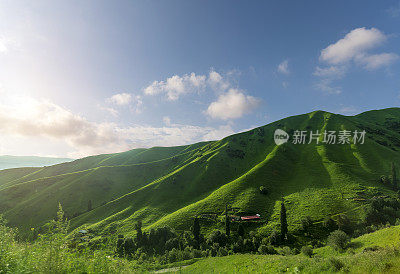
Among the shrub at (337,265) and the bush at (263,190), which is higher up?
the shrub at (337,265)

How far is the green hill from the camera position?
7544 centimetres

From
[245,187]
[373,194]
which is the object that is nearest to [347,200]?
[373,194]

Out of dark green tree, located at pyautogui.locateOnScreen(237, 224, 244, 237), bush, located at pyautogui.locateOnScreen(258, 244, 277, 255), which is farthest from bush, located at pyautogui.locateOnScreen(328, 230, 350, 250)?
dark green tree, located at pyautogui.locateOnScreen(237, 224, 244, 237)

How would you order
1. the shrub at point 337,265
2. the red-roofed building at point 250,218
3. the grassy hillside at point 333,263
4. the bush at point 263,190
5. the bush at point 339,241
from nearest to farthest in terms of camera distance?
the grassy hillside at point 333,263, the shrub at point 337,265, the bush at point 339,241, the red-roofed building at point 250,218, the bush at point 263,190

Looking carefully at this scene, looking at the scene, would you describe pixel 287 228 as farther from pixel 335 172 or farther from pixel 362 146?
pixel 362 146

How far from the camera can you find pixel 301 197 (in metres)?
79.2

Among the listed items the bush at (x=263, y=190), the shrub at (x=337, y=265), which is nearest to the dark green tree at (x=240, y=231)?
the bush at (x=263, y=190)

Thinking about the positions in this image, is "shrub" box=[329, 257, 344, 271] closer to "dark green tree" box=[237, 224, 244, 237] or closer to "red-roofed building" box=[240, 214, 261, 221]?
"dark green tree" box=[237, 224, 244, 237]

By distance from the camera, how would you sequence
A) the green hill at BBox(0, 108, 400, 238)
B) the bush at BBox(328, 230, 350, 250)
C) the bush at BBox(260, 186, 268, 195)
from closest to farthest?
the bush at BBox(328, 230, 350, 250) < the green hill at BBox(0, 108, 400, 238) < the bush at BBox(260, 186, 268, 195)

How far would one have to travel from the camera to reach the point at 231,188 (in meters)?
96.6

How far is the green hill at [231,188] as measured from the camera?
7544 cm

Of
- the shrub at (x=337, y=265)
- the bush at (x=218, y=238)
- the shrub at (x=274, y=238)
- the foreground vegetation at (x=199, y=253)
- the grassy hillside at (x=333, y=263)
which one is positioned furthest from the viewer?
the bush at (x=218, y=238)

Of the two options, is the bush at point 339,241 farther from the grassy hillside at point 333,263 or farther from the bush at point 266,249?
the bush at point 266,249

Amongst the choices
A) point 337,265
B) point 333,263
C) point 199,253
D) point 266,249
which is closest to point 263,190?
point 266,249
